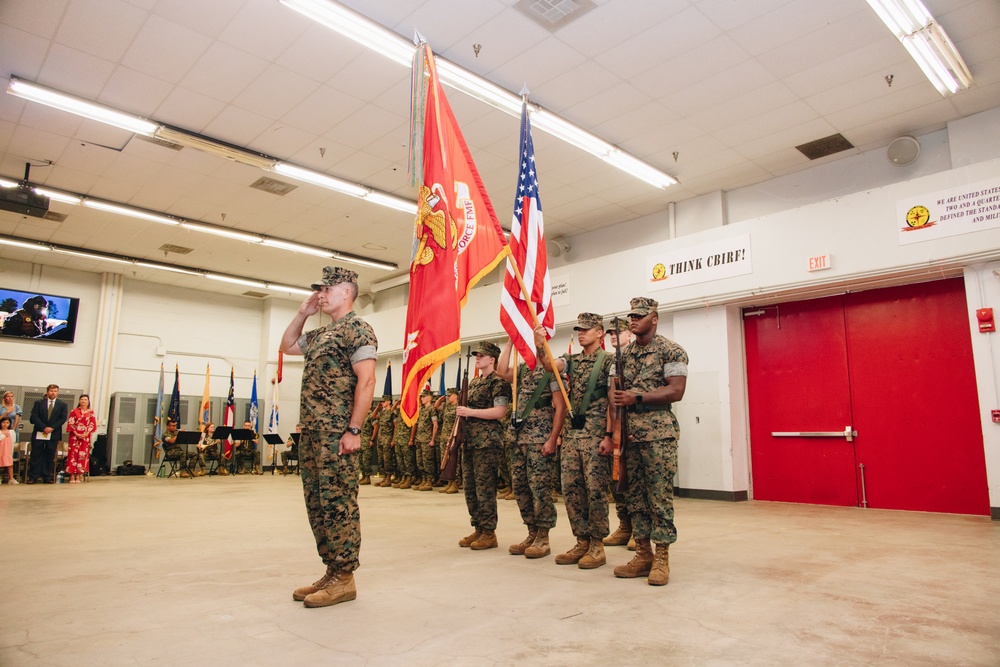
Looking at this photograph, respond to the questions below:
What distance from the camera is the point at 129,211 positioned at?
1027 centimetres

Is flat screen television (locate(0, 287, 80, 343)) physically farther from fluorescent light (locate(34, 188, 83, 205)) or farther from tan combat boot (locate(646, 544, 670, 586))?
tan combat boot (locate(646, 544, 670, 586))

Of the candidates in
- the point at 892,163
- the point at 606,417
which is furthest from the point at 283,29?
the point at 892,163

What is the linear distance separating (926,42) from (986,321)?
290cm

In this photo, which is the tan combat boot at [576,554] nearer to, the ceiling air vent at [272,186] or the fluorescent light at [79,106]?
the fluorescent light at [79,106]

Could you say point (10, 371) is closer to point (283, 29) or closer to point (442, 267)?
point (283, 29)

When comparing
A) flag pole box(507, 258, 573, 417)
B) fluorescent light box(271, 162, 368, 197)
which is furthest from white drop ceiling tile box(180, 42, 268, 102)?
flag pole box(507, 258, 573, 417)

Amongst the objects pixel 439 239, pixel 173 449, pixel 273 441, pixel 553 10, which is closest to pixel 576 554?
pixel 439 239

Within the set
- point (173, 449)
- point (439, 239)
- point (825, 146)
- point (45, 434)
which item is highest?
point (825, 146)

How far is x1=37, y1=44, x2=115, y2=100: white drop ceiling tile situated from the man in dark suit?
6.52 metres

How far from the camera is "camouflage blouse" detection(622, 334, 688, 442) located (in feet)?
12.0

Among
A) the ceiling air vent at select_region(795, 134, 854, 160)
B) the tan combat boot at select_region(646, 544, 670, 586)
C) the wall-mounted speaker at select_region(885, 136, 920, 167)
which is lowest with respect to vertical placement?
the tan combat boot at select_region(646, 544, 670, 586)

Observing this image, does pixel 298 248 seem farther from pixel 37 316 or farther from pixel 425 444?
pixel 37 316

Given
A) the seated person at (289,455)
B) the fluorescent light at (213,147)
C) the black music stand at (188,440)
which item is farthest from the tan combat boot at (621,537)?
the black music stand at (188,440)

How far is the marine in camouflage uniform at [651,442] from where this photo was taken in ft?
11.6
